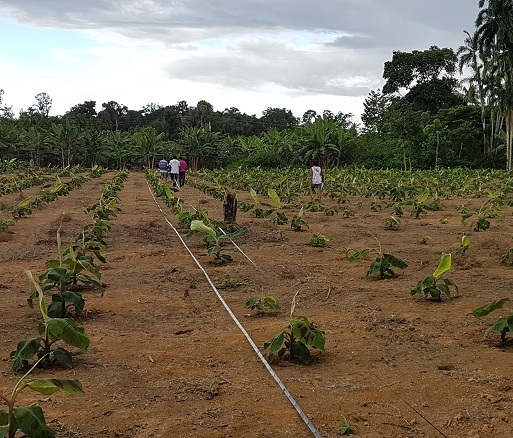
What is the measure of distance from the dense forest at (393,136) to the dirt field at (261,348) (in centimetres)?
2384

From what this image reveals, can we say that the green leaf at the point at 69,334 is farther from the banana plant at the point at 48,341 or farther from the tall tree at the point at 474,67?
the tall tree at the point at 474,67

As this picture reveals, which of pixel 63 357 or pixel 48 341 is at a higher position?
pixel 48 341

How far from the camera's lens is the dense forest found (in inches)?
1416

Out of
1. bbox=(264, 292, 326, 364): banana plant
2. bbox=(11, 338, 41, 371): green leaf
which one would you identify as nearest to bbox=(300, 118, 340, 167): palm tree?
bbox=(264, 292, 326, 364): banana plant

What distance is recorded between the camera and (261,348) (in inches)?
177

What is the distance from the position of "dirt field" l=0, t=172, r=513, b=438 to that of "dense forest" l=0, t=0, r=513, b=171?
78.2 feet

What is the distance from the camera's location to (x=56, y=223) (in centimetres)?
1223

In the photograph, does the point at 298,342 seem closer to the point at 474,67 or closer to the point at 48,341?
the point at 48,341

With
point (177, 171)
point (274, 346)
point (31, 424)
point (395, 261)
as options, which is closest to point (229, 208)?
point (395, 261)

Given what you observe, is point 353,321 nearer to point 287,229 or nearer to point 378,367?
point 378,367

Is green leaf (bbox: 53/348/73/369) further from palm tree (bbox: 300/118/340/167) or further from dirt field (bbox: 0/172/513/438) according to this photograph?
palm tree (bbox: 300/118/340/167)

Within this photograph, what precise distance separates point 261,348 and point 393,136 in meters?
38.8

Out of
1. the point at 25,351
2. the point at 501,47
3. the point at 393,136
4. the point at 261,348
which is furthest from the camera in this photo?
the point at 393,136

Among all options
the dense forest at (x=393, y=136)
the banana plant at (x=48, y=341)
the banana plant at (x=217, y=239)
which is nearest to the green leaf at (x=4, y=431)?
the banana plant at (x=48, y=341)
